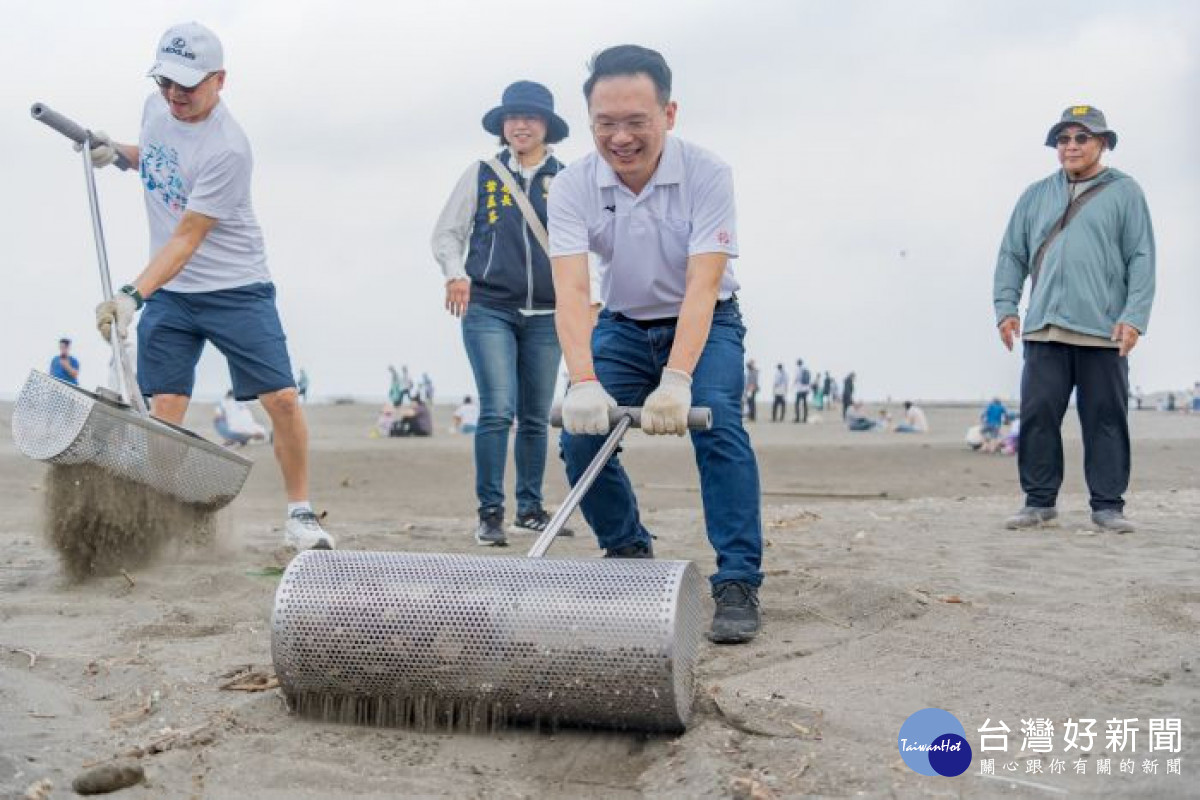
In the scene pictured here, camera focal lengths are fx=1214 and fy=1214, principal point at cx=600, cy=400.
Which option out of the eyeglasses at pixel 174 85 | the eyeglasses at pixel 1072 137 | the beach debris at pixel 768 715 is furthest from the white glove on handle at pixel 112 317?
the eyeglasses at pixel 1072 137

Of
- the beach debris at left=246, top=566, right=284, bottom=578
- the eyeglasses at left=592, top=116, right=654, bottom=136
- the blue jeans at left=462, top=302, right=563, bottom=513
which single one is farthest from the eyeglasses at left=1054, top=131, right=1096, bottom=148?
the beach debris at left=246, top=566, right=284, bottom=578

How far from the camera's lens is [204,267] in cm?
496

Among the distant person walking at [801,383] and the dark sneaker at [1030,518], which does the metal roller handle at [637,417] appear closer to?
the dark sneaker at [1030,518]

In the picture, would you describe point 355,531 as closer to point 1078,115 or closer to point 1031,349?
point 1031,349

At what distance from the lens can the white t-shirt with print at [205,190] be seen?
484cm

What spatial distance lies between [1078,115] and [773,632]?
358 centimetres

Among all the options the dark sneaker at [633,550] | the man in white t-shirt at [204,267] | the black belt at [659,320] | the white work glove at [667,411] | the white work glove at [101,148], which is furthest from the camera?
the white work glove at [101,148]

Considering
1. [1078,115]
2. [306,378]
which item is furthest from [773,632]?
[306,378]

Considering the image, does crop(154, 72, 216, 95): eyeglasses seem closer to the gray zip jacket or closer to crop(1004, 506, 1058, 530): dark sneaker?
the gray zip jacket

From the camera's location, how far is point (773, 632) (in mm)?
3619

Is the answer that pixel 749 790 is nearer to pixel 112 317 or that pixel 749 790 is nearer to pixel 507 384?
pixel 112 317

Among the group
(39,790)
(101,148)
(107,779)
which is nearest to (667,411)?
(107,779)

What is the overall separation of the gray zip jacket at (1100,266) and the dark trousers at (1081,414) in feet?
0.57

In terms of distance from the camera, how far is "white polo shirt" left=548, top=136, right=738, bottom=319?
3.74 meters
